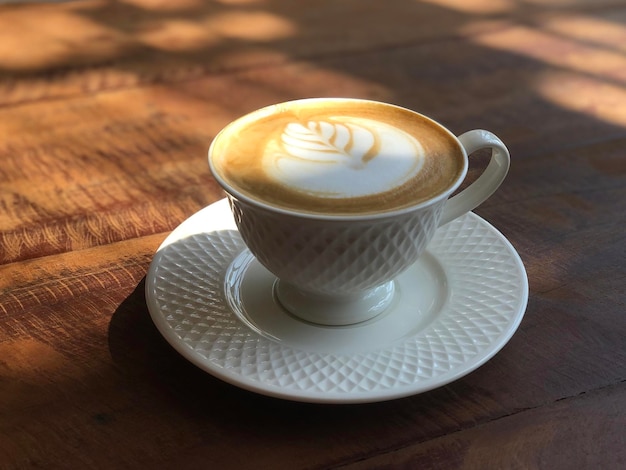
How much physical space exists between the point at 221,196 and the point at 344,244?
0.90 feet

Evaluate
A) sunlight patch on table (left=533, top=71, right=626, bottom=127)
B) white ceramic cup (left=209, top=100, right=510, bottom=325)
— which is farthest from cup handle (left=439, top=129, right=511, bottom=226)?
sunlight patch on table (left=533, top=71, right=626, bottom=127)

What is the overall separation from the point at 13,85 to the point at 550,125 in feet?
2.15

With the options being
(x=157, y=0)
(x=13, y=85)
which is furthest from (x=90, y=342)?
(x=157, y=0)

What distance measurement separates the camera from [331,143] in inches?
23.4

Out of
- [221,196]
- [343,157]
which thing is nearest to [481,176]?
[343,157]

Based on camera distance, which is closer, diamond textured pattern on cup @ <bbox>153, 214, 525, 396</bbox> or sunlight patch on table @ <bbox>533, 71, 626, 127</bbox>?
diamond textured pattern on cup @ <bbox>153, 214, 525, 396</bbox>

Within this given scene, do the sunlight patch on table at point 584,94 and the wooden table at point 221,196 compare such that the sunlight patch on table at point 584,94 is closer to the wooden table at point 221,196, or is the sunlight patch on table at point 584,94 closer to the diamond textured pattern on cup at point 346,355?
the wooden table at point 221,196

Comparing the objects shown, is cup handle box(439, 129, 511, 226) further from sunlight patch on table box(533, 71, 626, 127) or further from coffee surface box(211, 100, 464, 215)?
sunlight patch on table box(533, 71, 626, 127)

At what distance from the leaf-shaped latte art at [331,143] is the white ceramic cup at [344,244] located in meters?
0.06

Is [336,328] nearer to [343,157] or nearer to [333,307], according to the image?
[333,307]

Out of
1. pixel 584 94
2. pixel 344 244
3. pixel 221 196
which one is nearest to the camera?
pixel 344 244

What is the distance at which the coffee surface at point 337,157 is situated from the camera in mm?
539

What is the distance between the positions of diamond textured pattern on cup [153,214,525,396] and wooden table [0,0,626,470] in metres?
0.02

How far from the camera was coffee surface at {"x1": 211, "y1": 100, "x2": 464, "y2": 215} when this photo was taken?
539 millimetres
